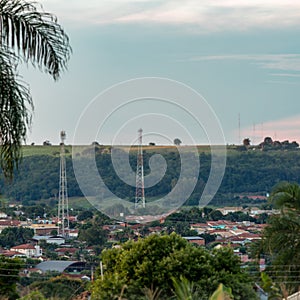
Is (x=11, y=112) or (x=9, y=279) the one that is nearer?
(x=11, y=112)

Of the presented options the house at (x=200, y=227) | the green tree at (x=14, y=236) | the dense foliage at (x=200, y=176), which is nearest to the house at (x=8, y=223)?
the green tree at (x=14, y=236)

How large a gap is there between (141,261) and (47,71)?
16.5 feet

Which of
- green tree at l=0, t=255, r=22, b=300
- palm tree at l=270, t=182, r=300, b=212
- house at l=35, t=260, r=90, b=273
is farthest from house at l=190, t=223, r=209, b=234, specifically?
palm tree at l=270, t=182, r=300, b=212

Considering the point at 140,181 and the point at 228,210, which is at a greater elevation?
the point at 140,181

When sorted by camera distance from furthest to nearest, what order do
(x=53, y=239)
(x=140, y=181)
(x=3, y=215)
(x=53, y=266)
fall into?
(x=140, y=181) → (x=3, y=215) → (x=53, y=239) → (x=53, y=266)

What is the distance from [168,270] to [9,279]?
5125 mm

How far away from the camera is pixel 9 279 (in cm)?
1447

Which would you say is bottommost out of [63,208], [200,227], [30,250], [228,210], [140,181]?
[30,250]

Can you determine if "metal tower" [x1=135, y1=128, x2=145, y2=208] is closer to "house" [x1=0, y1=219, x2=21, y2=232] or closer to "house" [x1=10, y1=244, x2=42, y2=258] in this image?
"house" [x1=0, y1=219, x2=21, y2=232]

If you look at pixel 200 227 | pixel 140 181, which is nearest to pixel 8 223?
pixel 140 181

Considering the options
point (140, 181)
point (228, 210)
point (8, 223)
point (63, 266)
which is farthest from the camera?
point (228, 210)

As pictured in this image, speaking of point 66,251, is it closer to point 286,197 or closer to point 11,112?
point 286,197

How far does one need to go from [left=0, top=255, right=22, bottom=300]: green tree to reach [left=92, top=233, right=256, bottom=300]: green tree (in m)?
2.46

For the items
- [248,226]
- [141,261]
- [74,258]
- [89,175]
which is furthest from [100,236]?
[141,261]
